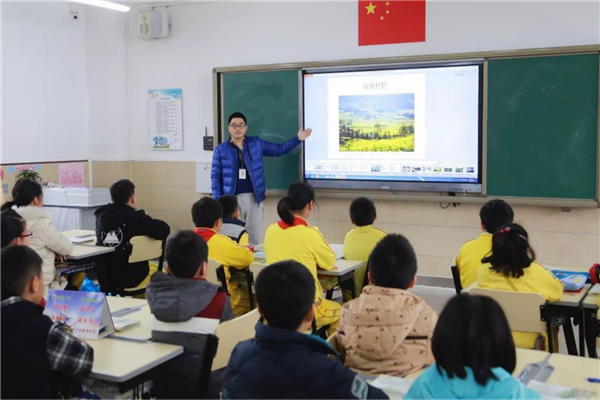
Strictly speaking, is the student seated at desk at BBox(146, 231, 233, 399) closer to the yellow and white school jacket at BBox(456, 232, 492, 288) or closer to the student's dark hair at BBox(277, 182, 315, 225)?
the student's dark hair at BBox(277, 182, 315, 225)

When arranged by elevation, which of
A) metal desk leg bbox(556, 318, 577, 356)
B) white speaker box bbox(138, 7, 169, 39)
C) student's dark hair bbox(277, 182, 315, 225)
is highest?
white speaker box bbox(138, 7, 169, 39)

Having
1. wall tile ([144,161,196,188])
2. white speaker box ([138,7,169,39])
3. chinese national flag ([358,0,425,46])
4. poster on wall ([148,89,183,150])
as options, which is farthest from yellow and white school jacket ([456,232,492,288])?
white speaker box ([138,7,169,39])

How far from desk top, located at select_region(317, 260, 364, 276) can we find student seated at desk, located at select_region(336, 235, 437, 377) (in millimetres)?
1577

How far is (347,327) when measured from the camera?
239cm

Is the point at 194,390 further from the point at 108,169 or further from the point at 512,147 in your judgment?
the point at 108,169

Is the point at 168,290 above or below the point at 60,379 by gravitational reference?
above

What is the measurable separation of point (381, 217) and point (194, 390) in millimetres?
3741

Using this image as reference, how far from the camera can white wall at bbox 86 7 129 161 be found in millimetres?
7406

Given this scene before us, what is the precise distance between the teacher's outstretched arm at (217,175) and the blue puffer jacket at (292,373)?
4417mm

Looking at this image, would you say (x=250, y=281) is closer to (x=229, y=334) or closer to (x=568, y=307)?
(x=229, y=334)

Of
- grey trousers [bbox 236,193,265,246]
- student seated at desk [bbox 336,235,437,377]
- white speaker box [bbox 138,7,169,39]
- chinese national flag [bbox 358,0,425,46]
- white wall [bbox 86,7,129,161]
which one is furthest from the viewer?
white wall [bbox 86,7,129,161]

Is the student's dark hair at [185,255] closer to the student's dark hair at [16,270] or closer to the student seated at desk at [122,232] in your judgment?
the student's dark hair at [16,270]

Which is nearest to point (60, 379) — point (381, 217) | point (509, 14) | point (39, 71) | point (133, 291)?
point (133, 291)

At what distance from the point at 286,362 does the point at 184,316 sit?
2.90ft
